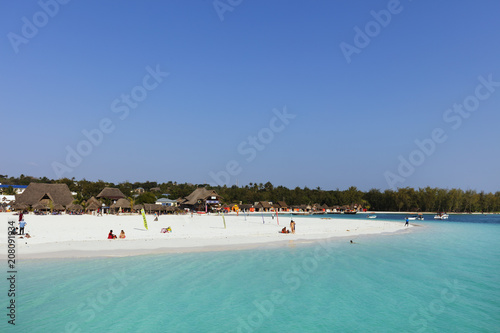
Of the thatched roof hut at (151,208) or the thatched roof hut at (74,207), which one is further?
the thatched roof hut at (151,208)

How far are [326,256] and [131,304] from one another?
47.5 ft

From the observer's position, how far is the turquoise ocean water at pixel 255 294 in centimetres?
1056

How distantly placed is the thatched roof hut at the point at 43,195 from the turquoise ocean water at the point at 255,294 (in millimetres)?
62590

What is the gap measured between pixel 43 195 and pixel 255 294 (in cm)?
7458

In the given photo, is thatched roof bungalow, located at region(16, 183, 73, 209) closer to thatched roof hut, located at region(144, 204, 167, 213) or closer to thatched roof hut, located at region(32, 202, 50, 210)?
thatched roof hut, located at region(32, 202, 50, 210)

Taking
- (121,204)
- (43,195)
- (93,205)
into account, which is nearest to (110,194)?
(93,205)

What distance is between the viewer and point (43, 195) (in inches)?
2820

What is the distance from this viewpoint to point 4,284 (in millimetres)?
14266

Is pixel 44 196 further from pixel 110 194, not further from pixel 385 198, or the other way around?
pixel 385 198

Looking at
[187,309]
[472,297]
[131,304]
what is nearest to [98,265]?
[131,304]

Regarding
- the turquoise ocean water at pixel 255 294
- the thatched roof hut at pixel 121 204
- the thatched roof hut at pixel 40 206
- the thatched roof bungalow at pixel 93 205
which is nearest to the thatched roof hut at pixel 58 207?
the thatched roof hut at pixel 40 206

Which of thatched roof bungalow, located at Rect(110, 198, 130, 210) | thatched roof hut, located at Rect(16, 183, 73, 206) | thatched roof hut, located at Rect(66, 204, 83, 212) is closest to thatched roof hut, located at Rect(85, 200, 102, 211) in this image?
thatched roof hut, located at Rect(66, 204, 83, 212)

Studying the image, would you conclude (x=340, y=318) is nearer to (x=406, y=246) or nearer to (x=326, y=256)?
(x=326, y=256)

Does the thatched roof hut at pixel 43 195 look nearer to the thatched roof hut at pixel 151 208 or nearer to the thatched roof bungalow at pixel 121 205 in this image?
the thatched roof bungalow at pixel 121 205
